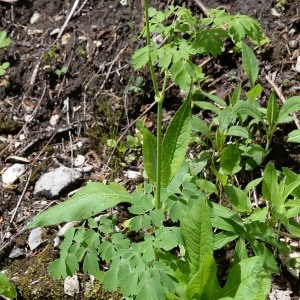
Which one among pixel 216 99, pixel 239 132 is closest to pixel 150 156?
pixel 239 132

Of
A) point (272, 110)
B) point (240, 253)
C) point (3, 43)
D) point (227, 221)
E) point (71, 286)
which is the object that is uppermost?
point (3, 43)

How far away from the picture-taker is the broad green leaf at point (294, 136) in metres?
3.12

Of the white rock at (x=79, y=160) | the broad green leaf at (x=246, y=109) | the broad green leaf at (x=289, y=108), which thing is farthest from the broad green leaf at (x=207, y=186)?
the white rock at (x=79, y=160)

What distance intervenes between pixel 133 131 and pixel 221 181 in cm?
82

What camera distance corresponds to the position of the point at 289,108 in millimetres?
3113

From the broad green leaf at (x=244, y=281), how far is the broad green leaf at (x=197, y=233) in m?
0.16

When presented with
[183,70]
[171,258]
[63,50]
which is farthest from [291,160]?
[63,50]

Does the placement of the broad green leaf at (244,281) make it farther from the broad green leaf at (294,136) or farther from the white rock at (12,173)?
the white rock at (12,173)

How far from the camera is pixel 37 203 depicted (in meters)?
3.30

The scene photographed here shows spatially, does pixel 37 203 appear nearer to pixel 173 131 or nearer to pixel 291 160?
pixel 173 131

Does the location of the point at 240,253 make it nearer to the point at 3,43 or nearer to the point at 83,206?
the point at 83,206

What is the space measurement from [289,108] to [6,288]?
1895 millimetres

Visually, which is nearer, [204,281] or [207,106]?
[204,281]

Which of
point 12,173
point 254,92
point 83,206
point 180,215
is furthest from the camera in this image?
point 12,173
